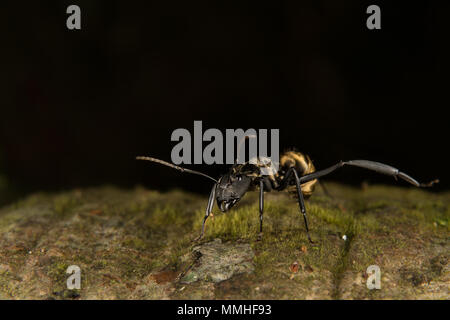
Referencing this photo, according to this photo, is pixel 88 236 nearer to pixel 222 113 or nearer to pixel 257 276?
pixel 257 276

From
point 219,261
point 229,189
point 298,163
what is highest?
point 298,163

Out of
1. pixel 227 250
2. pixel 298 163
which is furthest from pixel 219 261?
pixel 298 163

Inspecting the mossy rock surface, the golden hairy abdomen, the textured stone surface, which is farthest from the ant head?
the golden hairy abdomen

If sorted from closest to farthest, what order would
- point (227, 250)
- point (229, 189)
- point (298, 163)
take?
point (227, 250), point (229, 189), point (298, 163)

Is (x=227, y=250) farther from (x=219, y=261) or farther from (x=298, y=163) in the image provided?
(x=298, y=163)

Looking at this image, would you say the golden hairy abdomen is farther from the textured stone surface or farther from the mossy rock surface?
the textured stone surface

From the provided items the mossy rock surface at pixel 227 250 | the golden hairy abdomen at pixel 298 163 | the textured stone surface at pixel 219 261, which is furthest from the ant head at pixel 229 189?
the golden hairy abdomen at pixel 298 163

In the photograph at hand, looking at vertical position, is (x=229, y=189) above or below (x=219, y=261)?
above

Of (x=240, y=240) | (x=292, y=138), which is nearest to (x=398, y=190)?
(x=292, y=138)
